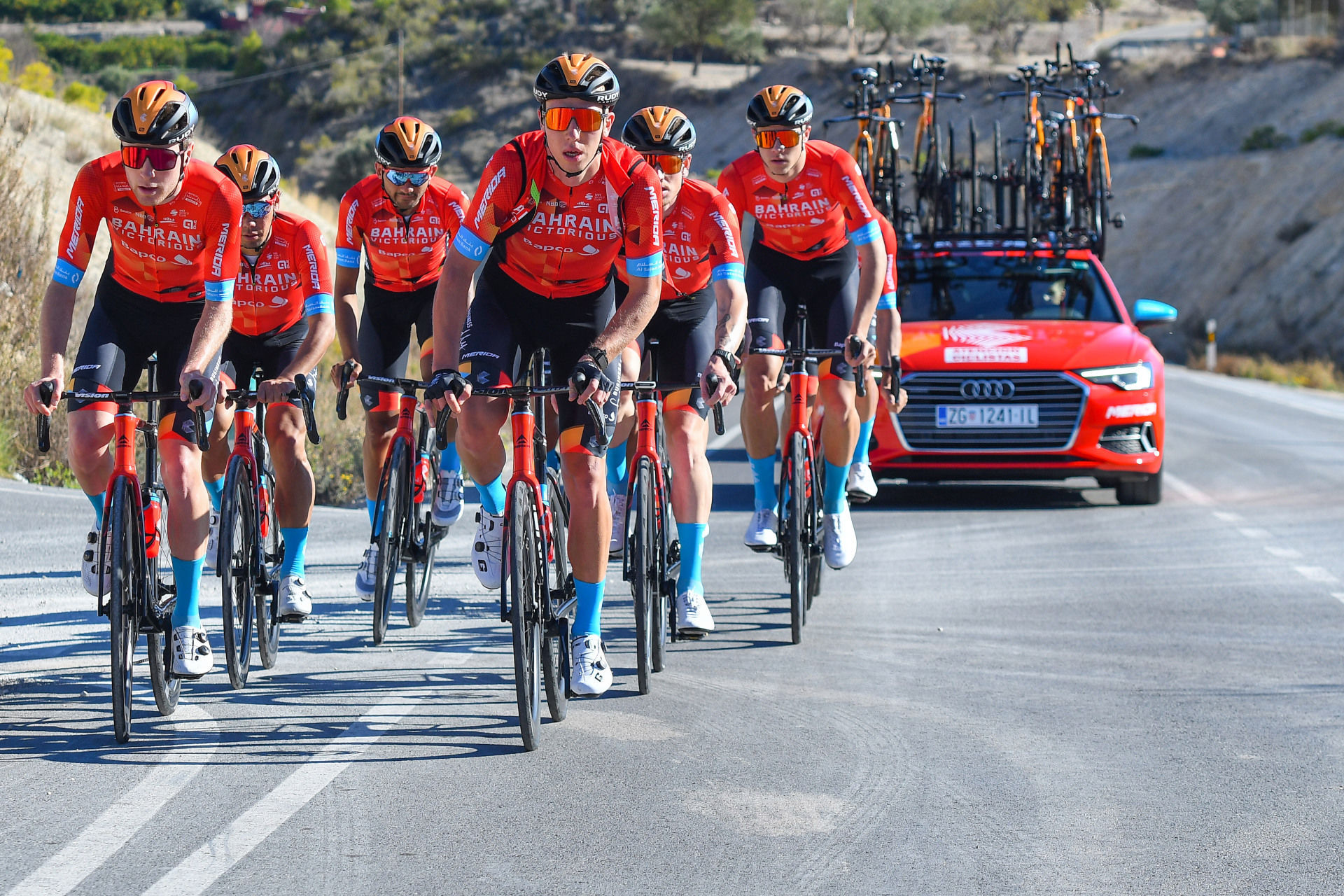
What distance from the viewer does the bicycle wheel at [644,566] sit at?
257 inches

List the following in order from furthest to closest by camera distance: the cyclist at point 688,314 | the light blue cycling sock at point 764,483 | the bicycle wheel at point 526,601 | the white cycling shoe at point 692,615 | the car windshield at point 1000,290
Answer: the car windshield at point 1000,290
the light blue cycling sock at point 764,483
the cyclist at point 688,314
the white cycling shoe at point 692,615
the bicycle wheel at point 526,601

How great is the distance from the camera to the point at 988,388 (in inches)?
490

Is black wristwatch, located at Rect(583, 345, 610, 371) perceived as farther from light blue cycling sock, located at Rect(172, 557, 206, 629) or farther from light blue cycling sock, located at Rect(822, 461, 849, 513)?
light blue cycling sock, located at Rect(822, 461, 849, 513)

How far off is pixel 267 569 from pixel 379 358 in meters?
1.78

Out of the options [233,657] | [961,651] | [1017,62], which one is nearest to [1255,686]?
[961,651]

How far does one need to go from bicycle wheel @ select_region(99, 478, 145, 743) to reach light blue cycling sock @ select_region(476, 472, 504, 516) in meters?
1.41

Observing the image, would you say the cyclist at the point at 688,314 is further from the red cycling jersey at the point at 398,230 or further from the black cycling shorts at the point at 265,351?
the black cycling shorts at the point at 265,351

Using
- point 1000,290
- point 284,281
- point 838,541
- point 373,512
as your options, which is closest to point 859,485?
point 838,541

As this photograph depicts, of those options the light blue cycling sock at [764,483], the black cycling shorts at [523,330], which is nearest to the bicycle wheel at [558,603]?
the black cycling shorts at [523,330]

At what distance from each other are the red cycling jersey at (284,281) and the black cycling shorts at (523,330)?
1372 millimetres

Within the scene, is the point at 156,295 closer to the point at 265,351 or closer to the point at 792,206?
the point at 265,351

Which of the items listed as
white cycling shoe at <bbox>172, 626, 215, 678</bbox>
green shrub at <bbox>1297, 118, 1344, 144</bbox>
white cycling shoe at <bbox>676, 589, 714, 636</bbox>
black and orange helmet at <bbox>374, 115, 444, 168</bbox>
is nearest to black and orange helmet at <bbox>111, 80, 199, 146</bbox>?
white cycling shoe at <bbox>172, 626, 215, 678</bbox>

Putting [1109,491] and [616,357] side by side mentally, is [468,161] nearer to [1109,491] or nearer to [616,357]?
[1109,491]

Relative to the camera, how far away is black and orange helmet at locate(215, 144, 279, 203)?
289 inches
